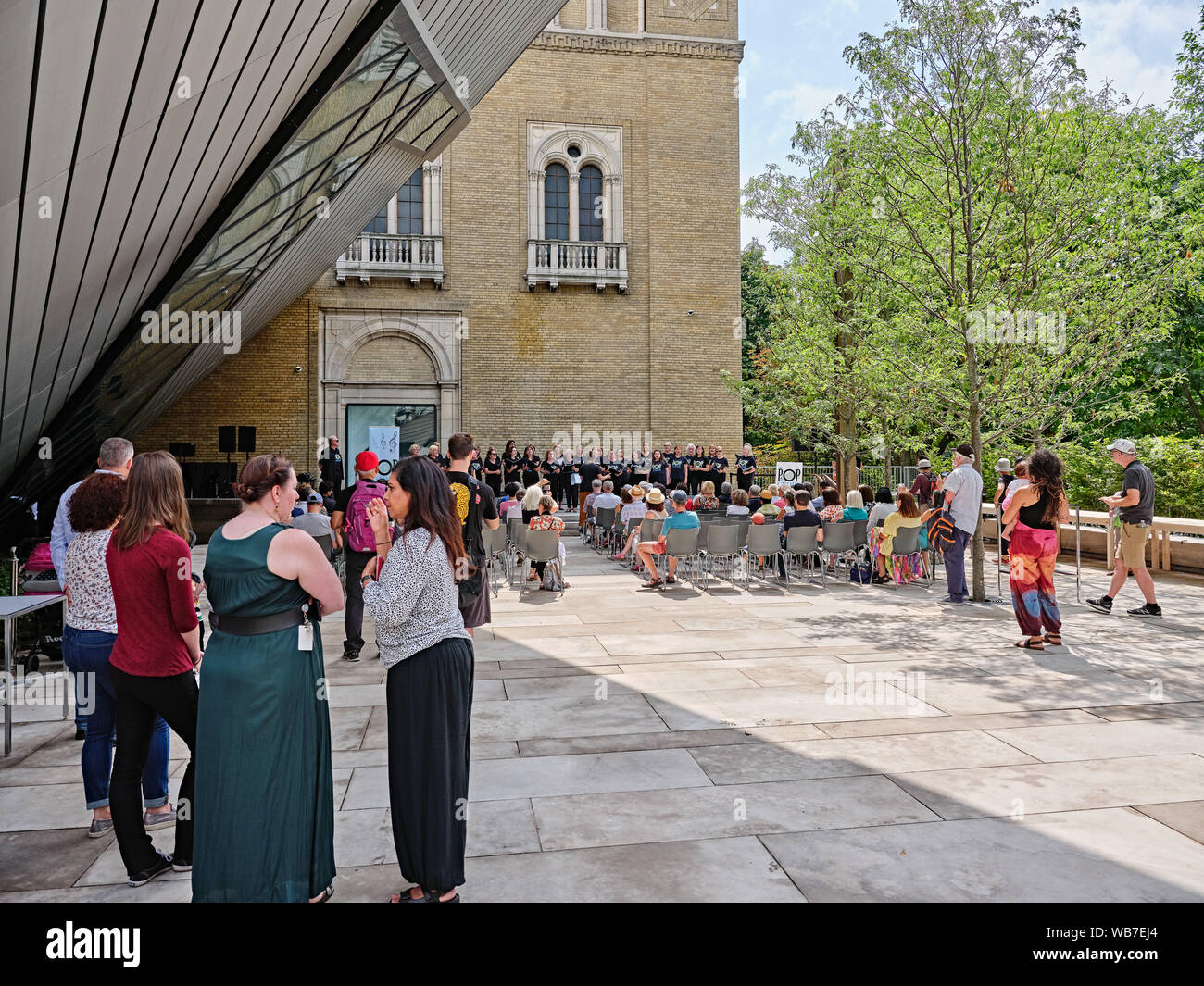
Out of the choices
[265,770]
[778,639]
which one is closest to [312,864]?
[265,770]

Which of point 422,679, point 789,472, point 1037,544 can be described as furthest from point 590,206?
point 422,679

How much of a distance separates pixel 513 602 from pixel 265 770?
7967 millimetres

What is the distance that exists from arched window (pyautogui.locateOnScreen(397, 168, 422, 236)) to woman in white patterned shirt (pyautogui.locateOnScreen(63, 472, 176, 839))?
2123cm

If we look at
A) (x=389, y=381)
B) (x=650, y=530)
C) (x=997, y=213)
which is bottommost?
(x=650, y=530)

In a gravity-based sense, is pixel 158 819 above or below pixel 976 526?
below

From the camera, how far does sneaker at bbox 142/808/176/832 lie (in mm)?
4312

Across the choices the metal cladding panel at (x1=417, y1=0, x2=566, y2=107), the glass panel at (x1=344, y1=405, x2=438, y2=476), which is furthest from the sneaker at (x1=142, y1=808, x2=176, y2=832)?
the glass panel at (x1=344, y1=405, x2=438, y2=476)

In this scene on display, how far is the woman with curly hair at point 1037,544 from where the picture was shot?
784cm

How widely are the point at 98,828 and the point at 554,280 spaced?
70.4 feet

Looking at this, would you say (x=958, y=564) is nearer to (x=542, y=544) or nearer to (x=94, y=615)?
(x=542, y=544)

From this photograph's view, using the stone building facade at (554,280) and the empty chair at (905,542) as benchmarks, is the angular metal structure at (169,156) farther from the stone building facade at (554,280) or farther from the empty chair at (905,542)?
the empty chair at (905,542)

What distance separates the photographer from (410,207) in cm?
2416
